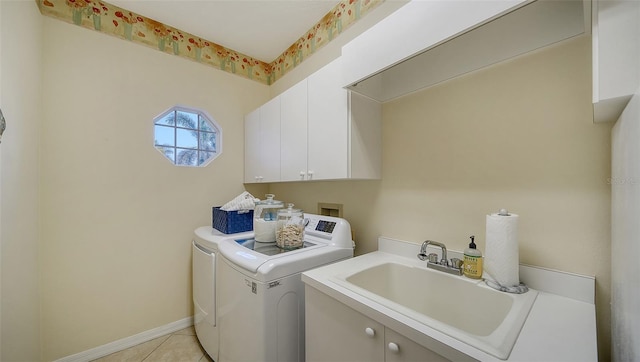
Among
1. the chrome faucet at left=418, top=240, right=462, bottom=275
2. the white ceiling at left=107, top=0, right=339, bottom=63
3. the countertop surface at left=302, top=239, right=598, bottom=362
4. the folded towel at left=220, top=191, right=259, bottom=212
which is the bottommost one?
the countertop surface at left=302, top=239, right=598, bottom=362

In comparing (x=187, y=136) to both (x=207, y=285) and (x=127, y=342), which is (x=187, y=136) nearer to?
(x=207, y=285)

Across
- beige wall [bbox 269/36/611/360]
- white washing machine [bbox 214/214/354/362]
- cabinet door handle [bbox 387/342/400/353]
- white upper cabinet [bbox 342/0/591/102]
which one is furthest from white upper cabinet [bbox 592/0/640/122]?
white washing machine [bbox 214/214/354/362]

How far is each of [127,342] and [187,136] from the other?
183 centimetres

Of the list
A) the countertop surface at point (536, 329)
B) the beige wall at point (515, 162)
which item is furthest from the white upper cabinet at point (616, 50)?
the countertop surface at point (536, 329)

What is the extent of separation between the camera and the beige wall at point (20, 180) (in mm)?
1151

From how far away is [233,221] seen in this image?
6.17 ft

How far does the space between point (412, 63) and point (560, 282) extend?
124cm

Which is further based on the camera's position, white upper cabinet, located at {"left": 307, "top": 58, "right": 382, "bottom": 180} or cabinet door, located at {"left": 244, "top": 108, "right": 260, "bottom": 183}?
cabinet door, located at {"left": 244, "top": 108, "right": 260, "bottom": 183}

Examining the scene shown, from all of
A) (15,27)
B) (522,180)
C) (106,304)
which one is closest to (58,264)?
(106,304)

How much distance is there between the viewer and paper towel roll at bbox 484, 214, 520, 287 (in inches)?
39.1

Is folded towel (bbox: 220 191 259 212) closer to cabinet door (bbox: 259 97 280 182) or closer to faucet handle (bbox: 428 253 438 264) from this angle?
cabinet door (bbox: 259 97 280 182)

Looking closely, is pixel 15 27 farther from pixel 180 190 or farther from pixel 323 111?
pixel 323 111

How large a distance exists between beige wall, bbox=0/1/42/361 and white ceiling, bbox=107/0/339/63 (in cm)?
79

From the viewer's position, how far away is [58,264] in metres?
1.75
